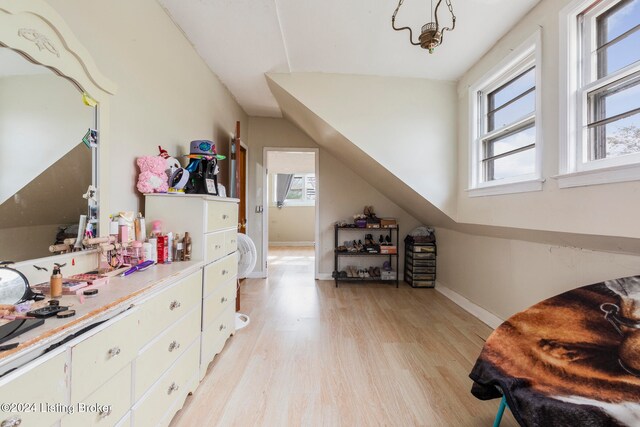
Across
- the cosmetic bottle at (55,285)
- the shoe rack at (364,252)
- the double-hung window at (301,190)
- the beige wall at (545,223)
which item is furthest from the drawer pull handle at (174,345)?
the double-hung window at (301,190)

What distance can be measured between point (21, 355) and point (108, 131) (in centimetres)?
116

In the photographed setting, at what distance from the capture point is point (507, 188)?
2131 mm

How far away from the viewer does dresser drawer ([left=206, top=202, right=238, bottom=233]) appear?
1.77 meters

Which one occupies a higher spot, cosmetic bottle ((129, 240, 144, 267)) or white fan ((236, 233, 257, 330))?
cosmetic bottle ((129, 240, 144, 267))

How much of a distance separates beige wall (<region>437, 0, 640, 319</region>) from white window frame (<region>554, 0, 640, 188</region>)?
6 centimetres

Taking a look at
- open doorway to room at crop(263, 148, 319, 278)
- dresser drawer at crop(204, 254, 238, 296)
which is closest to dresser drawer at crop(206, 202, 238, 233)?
dresser drawer at crop(204, 254, 238, 296)

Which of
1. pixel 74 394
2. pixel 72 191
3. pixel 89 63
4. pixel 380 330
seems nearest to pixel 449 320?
pixel 380 330

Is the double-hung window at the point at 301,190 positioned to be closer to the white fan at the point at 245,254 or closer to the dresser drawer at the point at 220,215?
the white fan at the point at 245,254

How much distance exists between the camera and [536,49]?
72.8 inches

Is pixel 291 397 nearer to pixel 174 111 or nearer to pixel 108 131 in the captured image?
pixel 108 131

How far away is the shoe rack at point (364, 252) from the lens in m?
3.88

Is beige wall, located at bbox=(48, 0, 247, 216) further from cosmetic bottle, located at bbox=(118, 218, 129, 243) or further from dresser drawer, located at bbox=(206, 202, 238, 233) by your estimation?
dresser drawer, located at bbox=(206, 202, 238, 233)

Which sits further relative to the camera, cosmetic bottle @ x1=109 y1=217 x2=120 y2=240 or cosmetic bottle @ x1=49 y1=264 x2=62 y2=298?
cosmetic bottle @ x1=109 y1=217 x2=120 y2=240

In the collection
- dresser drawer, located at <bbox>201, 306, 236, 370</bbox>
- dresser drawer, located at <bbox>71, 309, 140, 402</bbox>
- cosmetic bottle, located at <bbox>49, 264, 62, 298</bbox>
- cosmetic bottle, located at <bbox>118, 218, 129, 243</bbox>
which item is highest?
Result: cosmetic bottle, located at <bbox>118, 218, 129, 243</bbox>
